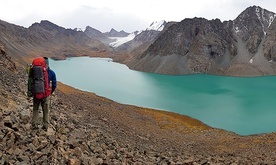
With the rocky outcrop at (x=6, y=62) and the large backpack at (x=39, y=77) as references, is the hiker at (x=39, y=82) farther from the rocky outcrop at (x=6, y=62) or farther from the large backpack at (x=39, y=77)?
the rocky outcrop at (x=6, y=62)

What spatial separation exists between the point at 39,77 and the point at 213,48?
528 feet

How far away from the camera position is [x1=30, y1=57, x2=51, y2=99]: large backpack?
9852mm

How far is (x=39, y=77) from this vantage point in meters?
9.87

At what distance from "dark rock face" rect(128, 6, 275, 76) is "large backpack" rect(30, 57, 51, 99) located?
135 m

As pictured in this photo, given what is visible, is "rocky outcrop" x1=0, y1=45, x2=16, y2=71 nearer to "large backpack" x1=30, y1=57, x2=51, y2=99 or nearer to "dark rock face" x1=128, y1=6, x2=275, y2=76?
"large backpack" x1=30, y1=57, x2=51, y2=99

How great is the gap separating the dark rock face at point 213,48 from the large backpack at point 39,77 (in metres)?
135

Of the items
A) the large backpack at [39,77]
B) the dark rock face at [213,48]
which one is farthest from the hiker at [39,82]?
the dark rock face at [213,48]

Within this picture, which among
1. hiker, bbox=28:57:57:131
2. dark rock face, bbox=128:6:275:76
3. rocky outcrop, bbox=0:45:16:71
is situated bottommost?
hiker, bbox=28:57:57:131

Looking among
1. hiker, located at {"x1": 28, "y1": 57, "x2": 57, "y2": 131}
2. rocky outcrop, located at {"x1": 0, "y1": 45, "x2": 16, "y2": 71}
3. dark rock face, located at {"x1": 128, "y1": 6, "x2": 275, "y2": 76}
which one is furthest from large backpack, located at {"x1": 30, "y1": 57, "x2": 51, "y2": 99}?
dark rock face, located at {"x1": 128, "y1": 6, "x2": 275, "y2": 76}

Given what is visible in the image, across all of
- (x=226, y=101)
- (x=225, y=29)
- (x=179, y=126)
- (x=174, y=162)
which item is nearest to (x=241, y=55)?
(x=225, y=29)

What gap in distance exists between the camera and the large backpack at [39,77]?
985cm

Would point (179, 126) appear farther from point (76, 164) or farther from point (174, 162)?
point (76, 164)

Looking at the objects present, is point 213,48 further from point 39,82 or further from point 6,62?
point 39,82

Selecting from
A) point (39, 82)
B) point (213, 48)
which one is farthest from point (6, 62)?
point (213, 48)
